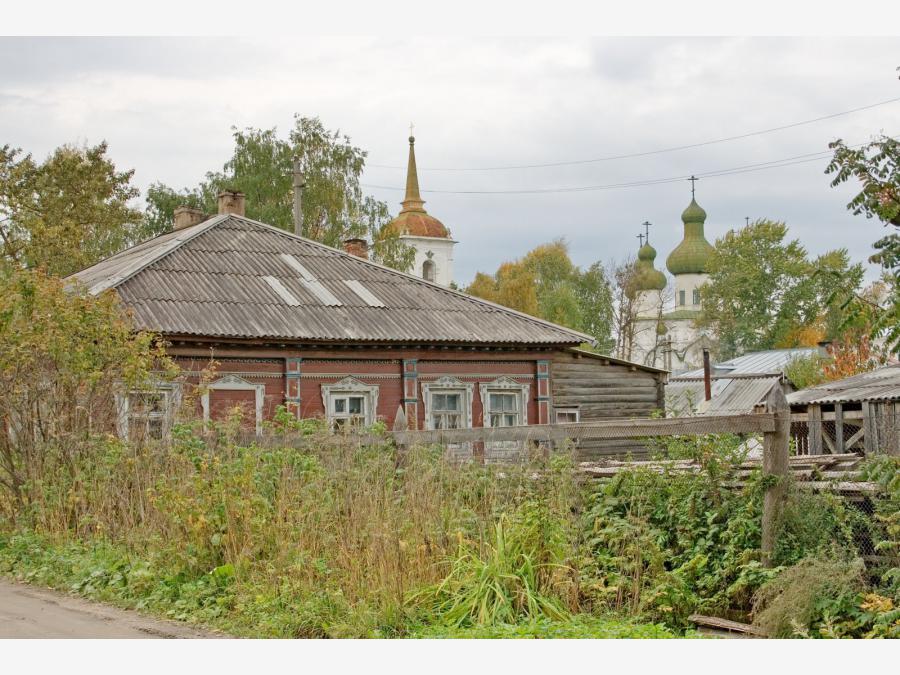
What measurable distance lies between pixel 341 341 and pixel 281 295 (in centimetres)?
175

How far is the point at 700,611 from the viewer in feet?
22.7

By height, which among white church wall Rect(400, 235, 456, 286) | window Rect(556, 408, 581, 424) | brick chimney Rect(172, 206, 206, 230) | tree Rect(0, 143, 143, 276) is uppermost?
white church wall Rect(400, 235, 456, 286)

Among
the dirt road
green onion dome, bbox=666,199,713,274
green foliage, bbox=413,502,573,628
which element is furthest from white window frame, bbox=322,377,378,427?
green onion dome, bbox=666,199,713,274

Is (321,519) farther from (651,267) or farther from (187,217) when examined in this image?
(651,267)

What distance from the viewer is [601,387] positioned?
21609 mm

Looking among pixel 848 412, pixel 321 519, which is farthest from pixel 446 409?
pixel 321 519

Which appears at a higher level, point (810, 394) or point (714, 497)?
point (810, 394)

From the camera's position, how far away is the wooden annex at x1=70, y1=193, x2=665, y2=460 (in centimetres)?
1739

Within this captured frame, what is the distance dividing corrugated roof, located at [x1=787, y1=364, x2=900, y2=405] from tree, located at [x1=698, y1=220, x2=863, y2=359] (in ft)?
130

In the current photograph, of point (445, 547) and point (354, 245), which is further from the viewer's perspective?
point (354, 245)

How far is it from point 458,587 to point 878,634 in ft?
8.32

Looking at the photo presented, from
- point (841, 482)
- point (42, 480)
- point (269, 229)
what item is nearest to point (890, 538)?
point (841, 482)

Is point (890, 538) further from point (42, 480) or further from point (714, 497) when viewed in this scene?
point (42, 480)

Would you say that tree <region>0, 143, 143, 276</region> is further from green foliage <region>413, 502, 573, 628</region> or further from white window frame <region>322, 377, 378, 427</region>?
green foliage <region>413, 502, 573, 628</region>
